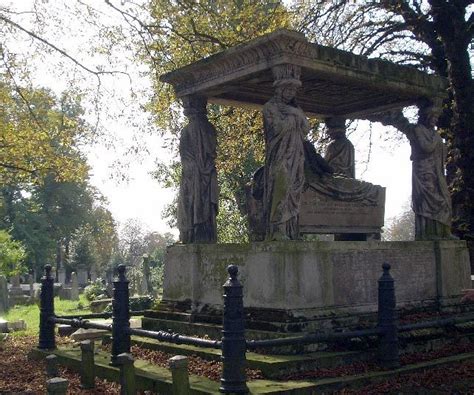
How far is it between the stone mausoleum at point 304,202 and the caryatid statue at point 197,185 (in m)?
0.02

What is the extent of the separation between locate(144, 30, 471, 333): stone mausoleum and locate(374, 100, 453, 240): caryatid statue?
18 millimetres

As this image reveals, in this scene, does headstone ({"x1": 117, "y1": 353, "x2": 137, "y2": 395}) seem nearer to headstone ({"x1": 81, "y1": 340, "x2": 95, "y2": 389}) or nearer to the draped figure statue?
headstone ({"x1": 81, "y1": 340, "x2": 95, "y2": 389})

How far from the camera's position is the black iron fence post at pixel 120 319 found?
830 cm

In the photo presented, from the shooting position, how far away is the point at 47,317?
1018 cm

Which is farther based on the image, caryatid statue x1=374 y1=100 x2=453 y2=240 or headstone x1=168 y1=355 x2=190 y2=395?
caryatid statue x1=374 y1=100 x2=453 y2=240

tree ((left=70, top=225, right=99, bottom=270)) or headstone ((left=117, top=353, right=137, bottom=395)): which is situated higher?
tree ((left=70, top=225, right=99, bottom=270))

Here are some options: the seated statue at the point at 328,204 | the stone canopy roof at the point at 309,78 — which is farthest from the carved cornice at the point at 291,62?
the seated statue at the point at 328,204

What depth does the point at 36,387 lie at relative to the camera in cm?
810

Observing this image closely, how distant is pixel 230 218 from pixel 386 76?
22177mm

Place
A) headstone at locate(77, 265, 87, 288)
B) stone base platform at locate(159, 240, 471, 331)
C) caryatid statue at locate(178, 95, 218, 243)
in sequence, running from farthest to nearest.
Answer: headstone at locate(77, 265, 87, 288) < caryatid statue at locate(178, 95, 218, 243) < stone base platform at locate(159, 240, 471, 331)

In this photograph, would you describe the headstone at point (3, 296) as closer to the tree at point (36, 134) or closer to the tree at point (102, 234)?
the tree at point (36, 134)

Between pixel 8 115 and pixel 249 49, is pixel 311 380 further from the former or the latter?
pixel 8 115

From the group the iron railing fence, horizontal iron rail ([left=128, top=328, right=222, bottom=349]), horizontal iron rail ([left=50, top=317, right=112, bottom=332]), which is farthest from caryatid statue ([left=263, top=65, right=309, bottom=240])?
horizontal iron rail ([left=50, top=317, right=112, bottom=332])

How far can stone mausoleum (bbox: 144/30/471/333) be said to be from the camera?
8.30 meters
